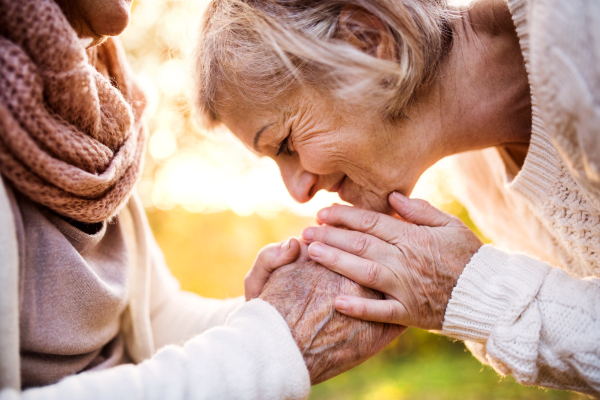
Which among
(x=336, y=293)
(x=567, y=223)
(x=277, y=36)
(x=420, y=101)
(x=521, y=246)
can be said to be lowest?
(x=521, y=246)

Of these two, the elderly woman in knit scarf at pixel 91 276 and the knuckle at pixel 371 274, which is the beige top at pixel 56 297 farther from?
the knuckle at pixel 371 274

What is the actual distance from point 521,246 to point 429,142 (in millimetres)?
978

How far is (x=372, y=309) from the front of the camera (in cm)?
133

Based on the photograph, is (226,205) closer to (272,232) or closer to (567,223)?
(272,232)

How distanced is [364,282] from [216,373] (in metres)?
0.60

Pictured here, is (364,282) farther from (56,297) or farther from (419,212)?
(56,297)

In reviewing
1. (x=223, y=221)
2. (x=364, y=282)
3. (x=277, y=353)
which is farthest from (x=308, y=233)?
(x=223, y=221)

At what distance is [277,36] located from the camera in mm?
1414

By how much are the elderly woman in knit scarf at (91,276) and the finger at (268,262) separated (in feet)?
0.06

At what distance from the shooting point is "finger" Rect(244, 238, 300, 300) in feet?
5.12

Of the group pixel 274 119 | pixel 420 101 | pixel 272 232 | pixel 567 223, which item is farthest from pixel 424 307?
pixel 272 232

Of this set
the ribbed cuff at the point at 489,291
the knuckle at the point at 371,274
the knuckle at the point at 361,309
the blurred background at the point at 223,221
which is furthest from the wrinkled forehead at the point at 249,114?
the blurred background at the point at 223,221

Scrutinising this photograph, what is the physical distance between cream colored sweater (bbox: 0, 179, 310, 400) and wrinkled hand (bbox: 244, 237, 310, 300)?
0.31 m

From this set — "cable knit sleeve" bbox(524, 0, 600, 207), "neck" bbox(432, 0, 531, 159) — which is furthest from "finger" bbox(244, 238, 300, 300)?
"cable knit sleeve" bbox(524, 0, 600, 207)
